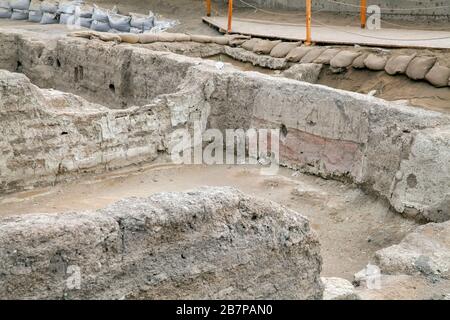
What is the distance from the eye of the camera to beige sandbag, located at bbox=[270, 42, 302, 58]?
11.4m

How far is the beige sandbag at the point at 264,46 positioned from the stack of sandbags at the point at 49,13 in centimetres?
857

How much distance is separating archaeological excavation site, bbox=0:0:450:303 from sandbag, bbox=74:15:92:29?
3.89 m

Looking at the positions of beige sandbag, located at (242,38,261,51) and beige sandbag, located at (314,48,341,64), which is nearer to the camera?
beige sandbag, located at (314,48,341,64)

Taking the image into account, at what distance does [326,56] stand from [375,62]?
0.92m

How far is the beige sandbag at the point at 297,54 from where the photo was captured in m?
11.1

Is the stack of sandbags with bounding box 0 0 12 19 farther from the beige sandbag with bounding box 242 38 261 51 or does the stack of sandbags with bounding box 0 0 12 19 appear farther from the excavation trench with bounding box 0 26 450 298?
the excavation trench with bounding box 0 26 450 298

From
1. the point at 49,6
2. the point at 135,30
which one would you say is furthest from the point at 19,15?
the point at 135,30

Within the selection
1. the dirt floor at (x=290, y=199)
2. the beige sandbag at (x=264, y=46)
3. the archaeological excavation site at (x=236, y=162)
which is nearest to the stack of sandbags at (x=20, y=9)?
the archaeological excavation site at (x=236, y=162)

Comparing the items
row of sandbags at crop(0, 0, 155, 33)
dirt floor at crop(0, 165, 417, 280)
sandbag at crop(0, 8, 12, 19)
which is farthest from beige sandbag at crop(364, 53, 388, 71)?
sandbag at crop(0, 8, 12, 19)

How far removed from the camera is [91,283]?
12.0 ft

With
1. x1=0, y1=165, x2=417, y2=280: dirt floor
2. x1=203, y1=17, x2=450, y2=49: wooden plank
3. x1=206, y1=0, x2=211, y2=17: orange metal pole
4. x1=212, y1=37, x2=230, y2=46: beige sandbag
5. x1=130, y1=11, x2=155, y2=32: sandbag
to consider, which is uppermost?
x1=206, y1=0, x2=211, y2=17: orange metal pole

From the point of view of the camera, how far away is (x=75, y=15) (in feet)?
59.0

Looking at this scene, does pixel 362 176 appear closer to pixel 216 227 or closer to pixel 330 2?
pixel 216 227

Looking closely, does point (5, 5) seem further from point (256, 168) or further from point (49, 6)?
point (256, 168)
